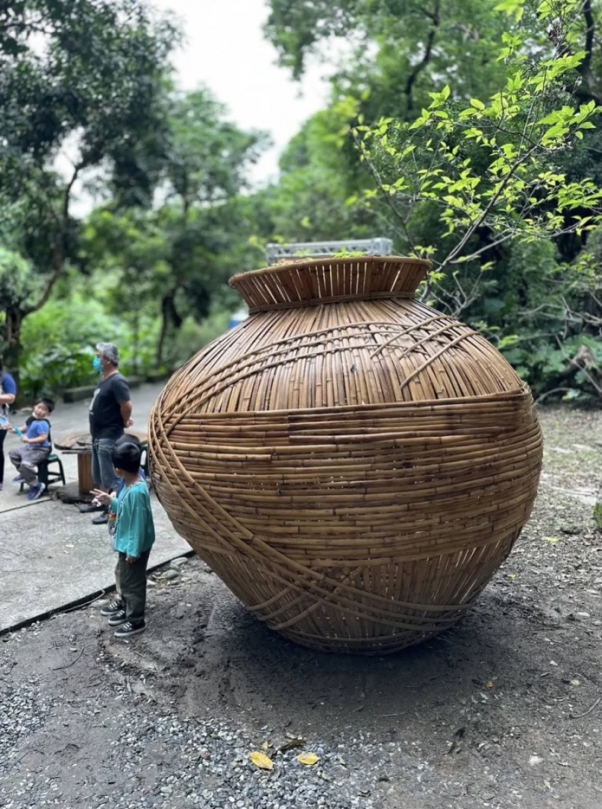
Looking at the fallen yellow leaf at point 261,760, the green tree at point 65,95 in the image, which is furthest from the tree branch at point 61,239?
the fallen yellow leaf at point 261,760

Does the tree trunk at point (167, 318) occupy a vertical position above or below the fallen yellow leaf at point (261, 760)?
above

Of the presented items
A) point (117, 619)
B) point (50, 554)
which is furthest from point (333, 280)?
point (50, 554)

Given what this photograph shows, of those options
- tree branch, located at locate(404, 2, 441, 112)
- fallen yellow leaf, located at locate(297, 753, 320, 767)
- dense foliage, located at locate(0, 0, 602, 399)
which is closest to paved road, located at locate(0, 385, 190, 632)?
fallen yellow leaf, located at locate(297, 753, 320, 767)

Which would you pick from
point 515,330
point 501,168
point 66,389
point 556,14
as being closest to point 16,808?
point 501,168

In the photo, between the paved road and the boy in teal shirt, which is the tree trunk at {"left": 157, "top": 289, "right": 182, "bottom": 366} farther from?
the boy in teal shirt

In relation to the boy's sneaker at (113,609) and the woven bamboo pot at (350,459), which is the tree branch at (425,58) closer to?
the woven bamboo pot at (350,459)

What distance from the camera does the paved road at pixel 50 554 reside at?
3.86m

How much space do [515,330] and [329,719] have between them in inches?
318

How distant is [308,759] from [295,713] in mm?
297

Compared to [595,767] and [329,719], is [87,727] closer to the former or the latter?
[329,719]

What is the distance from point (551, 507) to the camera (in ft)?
18.1

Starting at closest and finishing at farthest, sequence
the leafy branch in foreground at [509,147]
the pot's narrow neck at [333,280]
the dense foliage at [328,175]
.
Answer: the pot's narrow neck at [333,280] → the leafy branch in foreground at [509,147] → the dense foliage at [328,175]

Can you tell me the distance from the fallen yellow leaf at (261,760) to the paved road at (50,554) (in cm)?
169

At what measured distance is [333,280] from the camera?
314 cm
